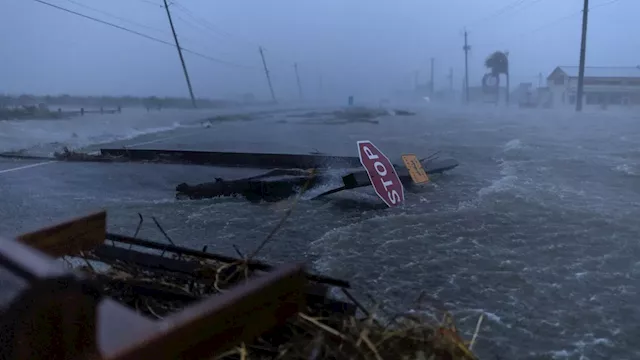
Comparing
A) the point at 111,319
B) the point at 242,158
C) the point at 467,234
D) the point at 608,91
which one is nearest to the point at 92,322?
the point at 111,319

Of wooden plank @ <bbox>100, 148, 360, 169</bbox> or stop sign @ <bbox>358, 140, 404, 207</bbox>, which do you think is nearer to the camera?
stop sign @ <bbox>358, 140, 404, 207</bbox>

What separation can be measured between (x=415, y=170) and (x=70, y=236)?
1025 cm

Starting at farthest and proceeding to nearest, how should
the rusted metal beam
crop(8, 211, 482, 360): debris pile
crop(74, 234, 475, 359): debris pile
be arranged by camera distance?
crop(74, 234, 475, 359): debris pile < crop(8, 211, 482, 360): debris pile < the rusted metal beam

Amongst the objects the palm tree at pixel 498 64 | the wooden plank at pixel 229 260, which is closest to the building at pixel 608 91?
the palm tree at pixel 498 64

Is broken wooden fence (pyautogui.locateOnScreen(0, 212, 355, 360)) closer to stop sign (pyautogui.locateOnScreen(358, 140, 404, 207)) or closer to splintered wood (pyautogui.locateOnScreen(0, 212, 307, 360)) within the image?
splintered wood (pyautogui.locateOnScreen(0, 212, 307, 360))

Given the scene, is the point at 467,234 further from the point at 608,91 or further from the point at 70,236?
the point at 608,91

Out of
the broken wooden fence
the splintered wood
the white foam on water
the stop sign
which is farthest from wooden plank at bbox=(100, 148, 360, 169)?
the splintered wood

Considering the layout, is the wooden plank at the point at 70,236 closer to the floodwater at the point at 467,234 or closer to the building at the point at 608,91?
the floodwater at the point at 467,234

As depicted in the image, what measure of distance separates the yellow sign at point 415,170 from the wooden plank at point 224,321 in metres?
10.3

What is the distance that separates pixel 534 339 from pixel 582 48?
5727cm

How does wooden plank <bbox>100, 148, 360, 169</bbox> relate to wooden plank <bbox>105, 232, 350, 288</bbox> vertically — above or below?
below

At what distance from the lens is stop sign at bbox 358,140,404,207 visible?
9.25 m

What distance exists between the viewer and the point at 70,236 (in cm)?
297

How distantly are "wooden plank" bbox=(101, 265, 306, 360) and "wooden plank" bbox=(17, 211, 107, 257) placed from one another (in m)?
1.20
